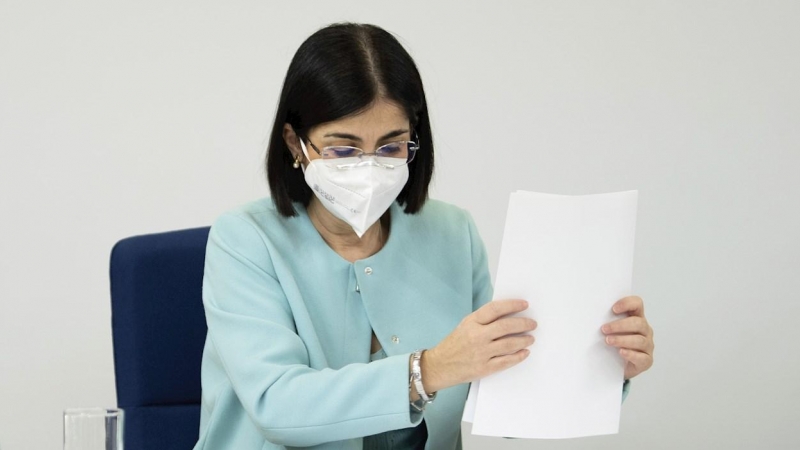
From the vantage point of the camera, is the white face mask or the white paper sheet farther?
the white face mask

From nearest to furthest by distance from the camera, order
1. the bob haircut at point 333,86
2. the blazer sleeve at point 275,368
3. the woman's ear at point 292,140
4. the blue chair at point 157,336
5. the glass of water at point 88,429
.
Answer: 1. the glass of water at point 88,429
2. the blazer sleeve at point 275,368
3. the bob haircut at point 333,86
4. the woman's ear at point 292,140
5. the blue chair at point 157,336

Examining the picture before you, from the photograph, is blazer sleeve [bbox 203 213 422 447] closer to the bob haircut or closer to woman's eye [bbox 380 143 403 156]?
the bob haircut

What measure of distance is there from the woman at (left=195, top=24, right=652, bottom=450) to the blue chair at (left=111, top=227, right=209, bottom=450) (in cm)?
13

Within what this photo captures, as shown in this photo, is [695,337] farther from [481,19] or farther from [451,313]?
[451,313]

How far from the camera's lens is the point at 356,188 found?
171 centimetres

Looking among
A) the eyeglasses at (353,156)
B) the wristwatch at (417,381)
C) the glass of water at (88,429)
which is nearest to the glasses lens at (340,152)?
the eyeglasses at (353,156)

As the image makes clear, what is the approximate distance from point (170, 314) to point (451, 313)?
19.9 inches

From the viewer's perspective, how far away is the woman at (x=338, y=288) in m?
1.55

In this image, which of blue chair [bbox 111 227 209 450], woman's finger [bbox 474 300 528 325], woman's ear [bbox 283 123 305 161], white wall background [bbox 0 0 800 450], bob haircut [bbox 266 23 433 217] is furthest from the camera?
white wall background [bbox 0 0 800 450]

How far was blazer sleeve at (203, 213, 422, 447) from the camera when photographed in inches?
60.3

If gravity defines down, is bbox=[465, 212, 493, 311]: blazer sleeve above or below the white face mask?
below

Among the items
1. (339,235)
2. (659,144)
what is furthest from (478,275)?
(659,144)

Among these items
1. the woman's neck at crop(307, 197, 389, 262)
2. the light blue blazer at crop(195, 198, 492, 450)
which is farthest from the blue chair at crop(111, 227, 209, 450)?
the woman's neck at crop(307, 197, 389, 262)

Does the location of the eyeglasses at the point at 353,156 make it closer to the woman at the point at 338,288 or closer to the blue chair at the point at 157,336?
the woman at the point at 338,288
